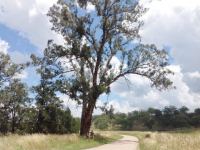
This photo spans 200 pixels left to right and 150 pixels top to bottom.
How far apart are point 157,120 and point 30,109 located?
10350 centimetres

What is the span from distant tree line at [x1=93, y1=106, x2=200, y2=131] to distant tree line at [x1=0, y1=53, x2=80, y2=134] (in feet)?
141

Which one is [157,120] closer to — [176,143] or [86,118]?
[86,118]

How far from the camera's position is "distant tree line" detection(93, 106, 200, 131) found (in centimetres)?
12699

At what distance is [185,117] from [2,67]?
81.4 m

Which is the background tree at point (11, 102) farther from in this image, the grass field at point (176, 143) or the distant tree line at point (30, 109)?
the grass field at point (176, 143)

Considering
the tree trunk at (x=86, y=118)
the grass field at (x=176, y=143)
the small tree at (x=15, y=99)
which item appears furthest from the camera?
the small tree at (x=15, y=99)

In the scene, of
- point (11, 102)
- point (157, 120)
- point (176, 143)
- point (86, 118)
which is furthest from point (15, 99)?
point (157, 120)

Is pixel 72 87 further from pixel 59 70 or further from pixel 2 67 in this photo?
pixel 2 67

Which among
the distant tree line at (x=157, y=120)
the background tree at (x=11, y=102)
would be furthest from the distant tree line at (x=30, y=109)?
the distant tree line at (x=157, y=120)

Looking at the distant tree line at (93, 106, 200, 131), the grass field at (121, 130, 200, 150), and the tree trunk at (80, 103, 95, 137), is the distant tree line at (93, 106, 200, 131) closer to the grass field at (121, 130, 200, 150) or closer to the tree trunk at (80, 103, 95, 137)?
the tree trunk at (80, 103, 95, 137)

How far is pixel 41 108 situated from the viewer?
54.4 meters

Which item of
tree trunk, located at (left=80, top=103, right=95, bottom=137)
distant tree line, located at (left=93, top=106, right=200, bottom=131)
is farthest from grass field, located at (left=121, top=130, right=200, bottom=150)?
distant tree line, located at (left=93, top=106, right=200, bottom=131)

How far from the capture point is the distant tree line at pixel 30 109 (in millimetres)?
52744

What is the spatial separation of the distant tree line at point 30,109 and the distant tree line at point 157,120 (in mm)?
43077
